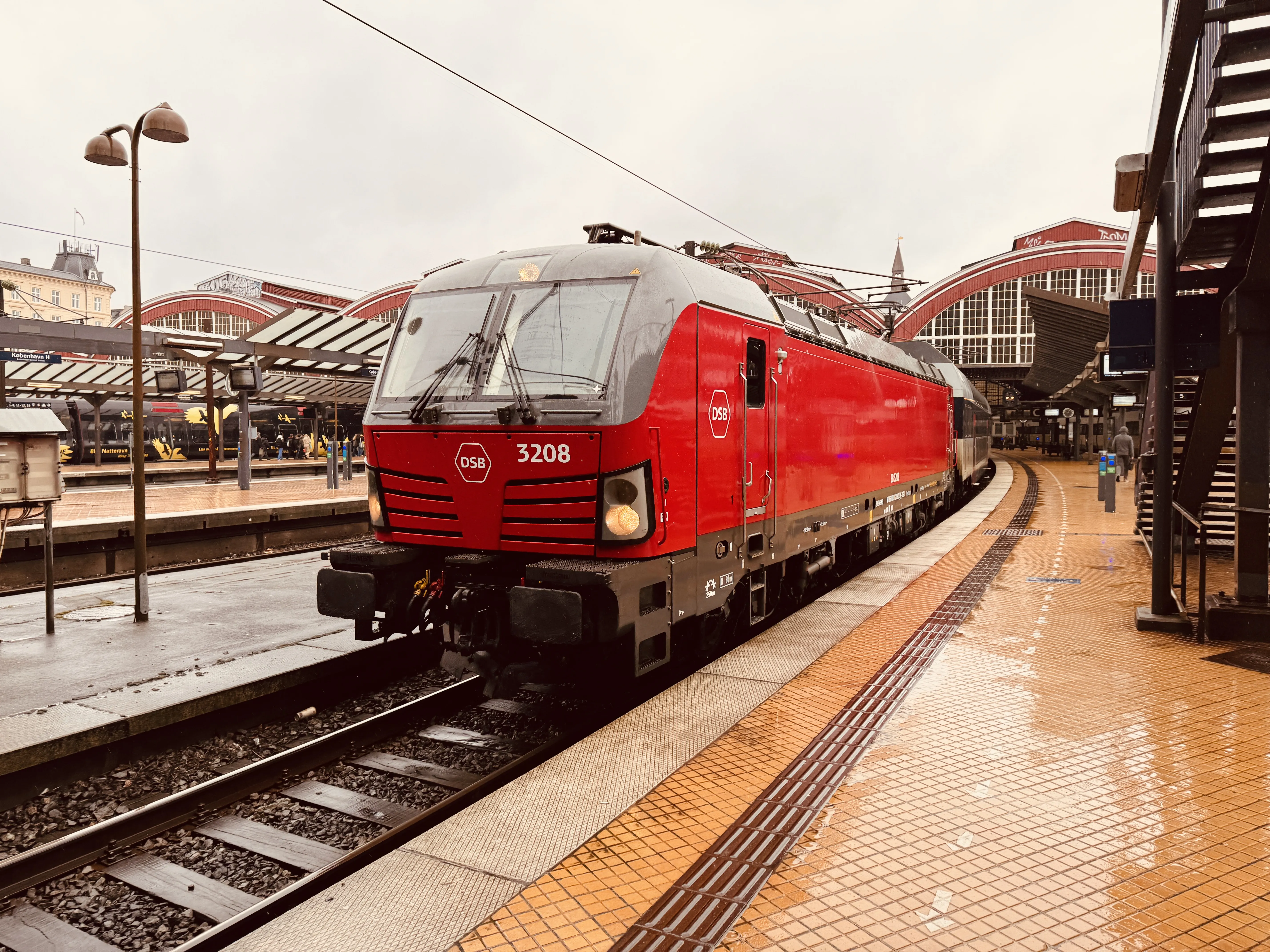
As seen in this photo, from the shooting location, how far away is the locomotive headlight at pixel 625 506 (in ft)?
17.5

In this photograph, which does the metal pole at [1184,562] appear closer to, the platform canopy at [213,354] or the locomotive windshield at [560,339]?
the locomotive windshield at [560,339]

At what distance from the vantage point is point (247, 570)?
12000 mm

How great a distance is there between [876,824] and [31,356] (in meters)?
19.8

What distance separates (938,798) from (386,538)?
4.21 metres

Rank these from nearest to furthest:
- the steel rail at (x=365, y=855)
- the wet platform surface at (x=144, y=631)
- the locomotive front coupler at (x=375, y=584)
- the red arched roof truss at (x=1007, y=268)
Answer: the steel rail at (x=365, y=855) → the locomotive front coupler at (x=375, y=584) → the wet platform surface at (x=144, y=631) → the red arched roof truss at (x=1007, y=268)

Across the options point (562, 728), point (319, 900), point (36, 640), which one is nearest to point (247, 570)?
point (36, 640)

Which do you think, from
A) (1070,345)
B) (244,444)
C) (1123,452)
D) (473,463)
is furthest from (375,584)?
(1070,345)

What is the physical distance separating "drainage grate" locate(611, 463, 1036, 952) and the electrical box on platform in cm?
730

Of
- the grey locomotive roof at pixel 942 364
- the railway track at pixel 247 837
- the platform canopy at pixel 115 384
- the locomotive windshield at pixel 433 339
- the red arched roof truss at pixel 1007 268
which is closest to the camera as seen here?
the railway track at pixel 247 837

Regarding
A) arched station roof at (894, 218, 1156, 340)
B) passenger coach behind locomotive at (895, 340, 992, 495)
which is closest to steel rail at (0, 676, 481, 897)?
passenger coach behind locomotive at (895, 340, 992, 495)

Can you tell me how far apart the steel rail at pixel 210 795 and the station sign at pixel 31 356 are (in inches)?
439

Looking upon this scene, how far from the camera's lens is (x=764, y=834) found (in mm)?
3953

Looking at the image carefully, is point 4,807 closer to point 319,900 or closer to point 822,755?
point 319,900

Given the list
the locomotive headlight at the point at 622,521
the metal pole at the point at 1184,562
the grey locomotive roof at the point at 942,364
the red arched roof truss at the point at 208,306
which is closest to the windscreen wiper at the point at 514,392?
the locomotive headlight at the point at 622,521
